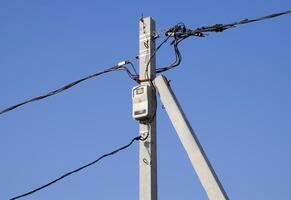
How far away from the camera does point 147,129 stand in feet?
28.8

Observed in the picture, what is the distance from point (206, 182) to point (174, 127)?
0.94m

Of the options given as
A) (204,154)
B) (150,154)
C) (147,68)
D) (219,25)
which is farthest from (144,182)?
(219,25)

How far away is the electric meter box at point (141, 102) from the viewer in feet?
28.8

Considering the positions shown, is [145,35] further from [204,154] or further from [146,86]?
[204,154]

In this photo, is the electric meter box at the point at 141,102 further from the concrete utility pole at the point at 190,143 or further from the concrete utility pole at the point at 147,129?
the concrete utility pole at the point at 190,143

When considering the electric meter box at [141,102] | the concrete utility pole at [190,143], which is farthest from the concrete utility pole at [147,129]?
the concrete utility pole at [190,143]

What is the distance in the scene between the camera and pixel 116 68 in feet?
32.4

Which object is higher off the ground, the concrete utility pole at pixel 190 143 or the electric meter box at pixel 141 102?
the electric meter box at pixel 141 102

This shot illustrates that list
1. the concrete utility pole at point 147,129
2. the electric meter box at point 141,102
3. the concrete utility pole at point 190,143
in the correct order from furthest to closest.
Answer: the electric meter box at point 141,102 → the concrete utility pole at point 147,129 → the concrete utility pole at point 190,143

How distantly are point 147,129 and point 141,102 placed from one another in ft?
1.25

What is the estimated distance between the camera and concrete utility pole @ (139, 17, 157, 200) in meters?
8.44

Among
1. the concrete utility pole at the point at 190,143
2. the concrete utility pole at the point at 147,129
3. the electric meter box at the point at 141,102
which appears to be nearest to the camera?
the concrete utility pole at the point at 190,143

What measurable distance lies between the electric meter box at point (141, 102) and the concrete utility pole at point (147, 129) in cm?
6

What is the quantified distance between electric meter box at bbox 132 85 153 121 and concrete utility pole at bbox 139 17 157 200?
0.06 meters
